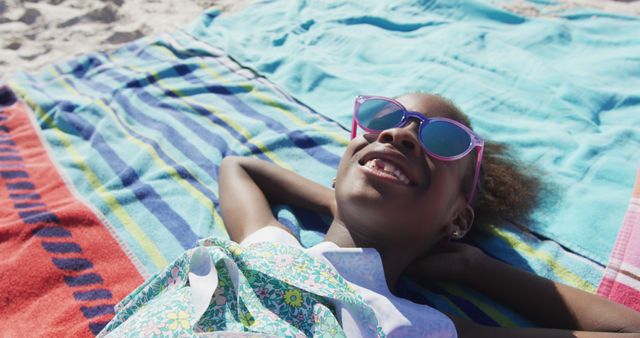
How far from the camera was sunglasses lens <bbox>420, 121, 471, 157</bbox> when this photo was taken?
5.60 feet

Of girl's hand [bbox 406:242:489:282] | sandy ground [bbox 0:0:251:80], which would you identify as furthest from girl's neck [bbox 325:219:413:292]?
sandy ground [bbox 0:0:251:80]

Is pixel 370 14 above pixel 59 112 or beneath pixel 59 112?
above

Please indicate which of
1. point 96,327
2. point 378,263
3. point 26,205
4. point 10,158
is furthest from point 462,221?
point 10,158

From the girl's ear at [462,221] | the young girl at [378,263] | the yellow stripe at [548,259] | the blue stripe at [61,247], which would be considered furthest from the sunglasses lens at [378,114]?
the blue stripe at [61,247]

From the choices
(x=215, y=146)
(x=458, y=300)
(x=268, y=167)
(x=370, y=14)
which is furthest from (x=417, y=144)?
(x=370, y=14)

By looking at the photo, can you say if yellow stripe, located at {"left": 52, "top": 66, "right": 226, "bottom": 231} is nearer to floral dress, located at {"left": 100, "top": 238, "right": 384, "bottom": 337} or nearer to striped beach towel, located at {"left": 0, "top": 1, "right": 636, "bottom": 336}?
striped beach towel, located at {"left": 0, "top": 1, "right": 636, "bottom": 336}

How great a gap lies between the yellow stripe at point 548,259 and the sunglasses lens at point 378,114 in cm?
61

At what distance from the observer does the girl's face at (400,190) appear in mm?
1626

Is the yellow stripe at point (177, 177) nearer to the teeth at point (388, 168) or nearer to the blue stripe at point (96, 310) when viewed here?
the blue stripe at point (96, 310)

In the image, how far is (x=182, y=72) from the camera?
3533mm

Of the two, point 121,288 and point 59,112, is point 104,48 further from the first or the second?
point 121,288

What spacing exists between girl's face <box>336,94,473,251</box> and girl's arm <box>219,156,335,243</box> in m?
0.38

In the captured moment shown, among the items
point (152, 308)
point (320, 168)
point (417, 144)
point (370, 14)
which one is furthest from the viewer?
point (370, 14)

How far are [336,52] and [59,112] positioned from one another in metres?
1.70
